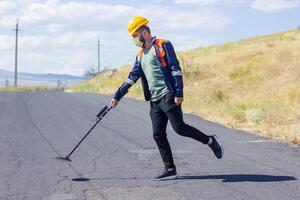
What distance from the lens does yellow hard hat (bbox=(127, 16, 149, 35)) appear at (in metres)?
6.61

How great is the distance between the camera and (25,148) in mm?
9484

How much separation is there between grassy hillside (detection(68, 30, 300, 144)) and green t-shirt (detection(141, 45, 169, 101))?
4.09 meters

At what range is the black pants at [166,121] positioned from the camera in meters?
6.69

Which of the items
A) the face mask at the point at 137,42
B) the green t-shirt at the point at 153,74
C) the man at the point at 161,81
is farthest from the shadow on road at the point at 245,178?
the face mask at the point at 137,42

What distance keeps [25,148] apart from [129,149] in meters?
1.81

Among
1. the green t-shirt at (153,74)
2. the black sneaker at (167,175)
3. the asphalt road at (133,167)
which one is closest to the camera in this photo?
the asphalt road at (133,167)

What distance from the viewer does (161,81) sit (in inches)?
264

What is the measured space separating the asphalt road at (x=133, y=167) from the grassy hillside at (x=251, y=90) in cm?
131

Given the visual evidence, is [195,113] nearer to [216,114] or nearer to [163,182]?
[216,114]

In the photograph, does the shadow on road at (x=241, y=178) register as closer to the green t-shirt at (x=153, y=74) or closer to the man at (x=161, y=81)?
the man at (x=161, y=81)

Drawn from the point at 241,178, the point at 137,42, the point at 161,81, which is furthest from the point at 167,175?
the point at 137,42

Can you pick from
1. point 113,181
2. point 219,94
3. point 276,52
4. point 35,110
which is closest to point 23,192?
point 113,181

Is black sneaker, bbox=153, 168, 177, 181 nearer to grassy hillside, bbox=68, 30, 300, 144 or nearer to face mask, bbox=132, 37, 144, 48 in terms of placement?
face mask, bbox=132, 37, 144, 48

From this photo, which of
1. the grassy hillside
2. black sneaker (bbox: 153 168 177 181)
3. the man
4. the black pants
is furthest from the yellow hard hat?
the grassy hillside
